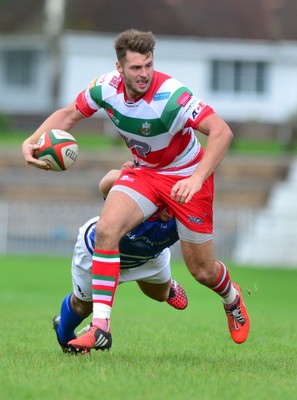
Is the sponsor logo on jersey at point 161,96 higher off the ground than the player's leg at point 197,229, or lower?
higher

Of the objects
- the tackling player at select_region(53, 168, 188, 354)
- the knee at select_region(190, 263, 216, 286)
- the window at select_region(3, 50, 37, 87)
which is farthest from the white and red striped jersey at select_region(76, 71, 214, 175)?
the window at select_region(3, 50, 37, 87)

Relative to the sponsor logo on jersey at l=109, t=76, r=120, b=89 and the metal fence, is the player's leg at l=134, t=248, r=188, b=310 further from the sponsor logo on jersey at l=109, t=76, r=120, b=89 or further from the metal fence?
the metal fence

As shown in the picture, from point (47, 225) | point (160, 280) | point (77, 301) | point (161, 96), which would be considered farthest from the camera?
point (47, 225)

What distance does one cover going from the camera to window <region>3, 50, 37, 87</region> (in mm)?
59188

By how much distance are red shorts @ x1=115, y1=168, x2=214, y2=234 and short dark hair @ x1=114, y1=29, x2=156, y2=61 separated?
2.96 ft

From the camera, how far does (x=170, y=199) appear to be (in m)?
8.59

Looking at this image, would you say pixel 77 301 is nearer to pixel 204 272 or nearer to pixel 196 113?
pixel 204 272

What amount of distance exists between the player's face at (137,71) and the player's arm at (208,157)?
48 cm

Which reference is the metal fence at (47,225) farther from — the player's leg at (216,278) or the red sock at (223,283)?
the red sock at (223,283)

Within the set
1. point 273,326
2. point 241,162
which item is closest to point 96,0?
point 241,162

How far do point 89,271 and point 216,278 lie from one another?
0.93 meters

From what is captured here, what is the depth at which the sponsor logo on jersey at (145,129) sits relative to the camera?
848 centimetres

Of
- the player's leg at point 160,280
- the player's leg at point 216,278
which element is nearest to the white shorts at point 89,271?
the player's leg at point 160,280

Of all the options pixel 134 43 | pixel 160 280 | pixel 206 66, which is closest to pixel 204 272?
pixel 160 280
